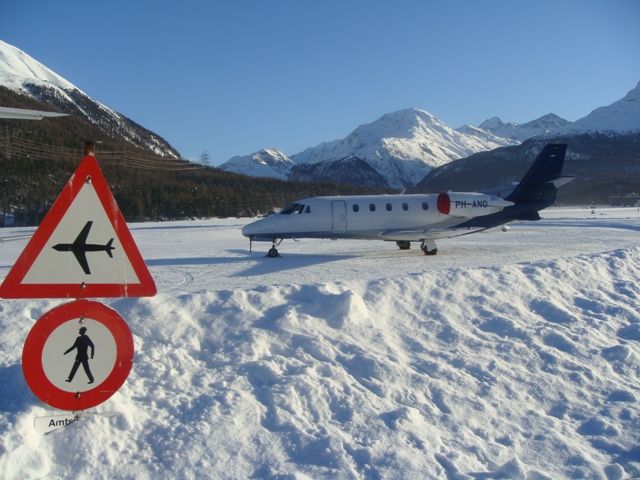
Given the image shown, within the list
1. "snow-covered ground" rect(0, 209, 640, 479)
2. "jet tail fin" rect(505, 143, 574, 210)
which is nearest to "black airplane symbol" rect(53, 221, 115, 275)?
"snow-covered ground" rect(0, 209, 640, 479)

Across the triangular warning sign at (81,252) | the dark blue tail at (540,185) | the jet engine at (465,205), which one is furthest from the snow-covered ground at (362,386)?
the dark blue tail at (540,185)

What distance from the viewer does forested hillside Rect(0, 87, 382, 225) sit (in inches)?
3110

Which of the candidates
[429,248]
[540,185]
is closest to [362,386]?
[429,248]

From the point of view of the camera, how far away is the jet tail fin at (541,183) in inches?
896

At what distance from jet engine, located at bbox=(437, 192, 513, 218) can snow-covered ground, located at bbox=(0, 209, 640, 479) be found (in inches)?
358

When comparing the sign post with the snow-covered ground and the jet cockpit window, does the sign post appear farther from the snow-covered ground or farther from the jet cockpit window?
the jet cockpit window

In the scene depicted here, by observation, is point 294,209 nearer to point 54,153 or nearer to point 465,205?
point 465,205

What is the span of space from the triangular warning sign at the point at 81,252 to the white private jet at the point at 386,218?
14.4 m

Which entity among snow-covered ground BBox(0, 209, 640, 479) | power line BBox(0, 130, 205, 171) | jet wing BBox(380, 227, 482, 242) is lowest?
snow-covered ground BBox(0, 209, 640, 479)

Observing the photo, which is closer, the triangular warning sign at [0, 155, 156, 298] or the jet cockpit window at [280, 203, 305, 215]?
the triangular warning sign at [0, 155, 156, 298]

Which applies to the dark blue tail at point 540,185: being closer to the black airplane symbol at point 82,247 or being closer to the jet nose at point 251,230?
the jet nose at point 251,230

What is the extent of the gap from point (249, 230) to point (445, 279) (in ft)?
32.3

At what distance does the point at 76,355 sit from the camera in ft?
14.0

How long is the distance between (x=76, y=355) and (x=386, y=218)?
1665 centimetres
